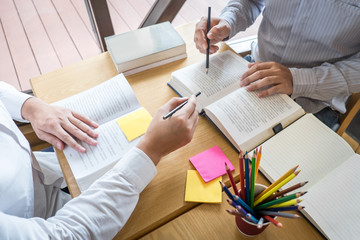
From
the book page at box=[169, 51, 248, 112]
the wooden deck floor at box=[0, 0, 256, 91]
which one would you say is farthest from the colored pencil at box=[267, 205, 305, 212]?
the wooden deck floor at box=[0, 0, 256, 91]

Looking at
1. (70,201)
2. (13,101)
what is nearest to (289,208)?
(70,201)

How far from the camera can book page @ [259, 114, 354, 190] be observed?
67 cm

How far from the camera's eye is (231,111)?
770 mm

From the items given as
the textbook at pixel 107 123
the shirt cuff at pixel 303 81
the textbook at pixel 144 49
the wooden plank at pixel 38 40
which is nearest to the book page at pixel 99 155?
the textbook at pixel 107 123

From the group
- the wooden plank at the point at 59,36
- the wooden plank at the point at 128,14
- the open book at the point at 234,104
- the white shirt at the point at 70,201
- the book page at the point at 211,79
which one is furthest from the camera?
the wooden plank at the point at 128,14

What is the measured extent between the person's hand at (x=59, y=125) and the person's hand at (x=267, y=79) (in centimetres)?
55

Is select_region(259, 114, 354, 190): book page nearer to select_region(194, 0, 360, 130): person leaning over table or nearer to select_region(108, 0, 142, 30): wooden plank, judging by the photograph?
select_region(194, 0, 360, 130): person leaning over table

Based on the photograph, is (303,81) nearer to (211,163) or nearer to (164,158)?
(211,163)

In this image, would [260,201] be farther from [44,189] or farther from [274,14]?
[274,14]

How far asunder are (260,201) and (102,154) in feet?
1.49

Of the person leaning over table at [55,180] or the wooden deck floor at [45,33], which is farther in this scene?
the wooden deck floor at [45,33]

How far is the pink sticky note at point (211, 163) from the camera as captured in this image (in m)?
0.69

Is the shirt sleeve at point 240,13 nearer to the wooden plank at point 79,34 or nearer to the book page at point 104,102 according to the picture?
the book page at point 104,102

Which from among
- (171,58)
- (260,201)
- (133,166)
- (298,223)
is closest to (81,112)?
(133,166)
